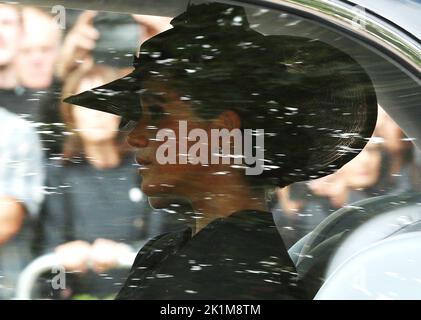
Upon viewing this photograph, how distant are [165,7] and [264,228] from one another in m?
0.59

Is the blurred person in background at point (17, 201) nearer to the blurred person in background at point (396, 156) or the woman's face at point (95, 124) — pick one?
the woman's face at point (95, 124)

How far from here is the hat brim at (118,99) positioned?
6.51ft

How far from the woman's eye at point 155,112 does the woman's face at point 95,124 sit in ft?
0.27

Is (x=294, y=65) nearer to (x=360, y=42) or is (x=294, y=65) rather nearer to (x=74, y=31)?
(x=360, y=42)

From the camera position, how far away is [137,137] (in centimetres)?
200

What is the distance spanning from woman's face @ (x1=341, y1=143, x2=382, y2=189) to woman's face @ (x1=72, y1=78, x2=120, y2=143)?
578 millimetres

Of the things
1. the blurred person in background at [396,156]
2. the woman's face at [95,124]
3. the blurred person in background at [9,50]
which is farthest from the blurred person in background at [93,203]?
the blurred person in background at [396,156]

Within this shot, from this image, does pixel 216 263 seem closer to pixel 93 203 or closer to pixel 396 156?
pixel 93 203

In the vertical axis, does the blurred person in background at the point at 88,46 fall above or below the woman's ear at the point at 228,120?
above

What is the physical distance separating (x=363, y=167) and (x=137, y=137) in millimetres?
569

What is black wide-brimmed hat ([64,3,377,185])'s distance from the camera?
201cm

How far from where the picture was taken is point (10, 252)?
1968mm

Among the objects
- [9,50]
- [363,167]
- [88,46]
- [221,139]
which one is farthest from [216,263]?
[9,50]

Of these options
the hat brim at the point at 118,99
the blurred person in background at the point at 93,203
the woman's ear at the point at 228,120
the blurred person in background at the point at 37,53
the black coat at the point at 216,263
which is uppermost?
the blurred person in background at the point at 37,53
